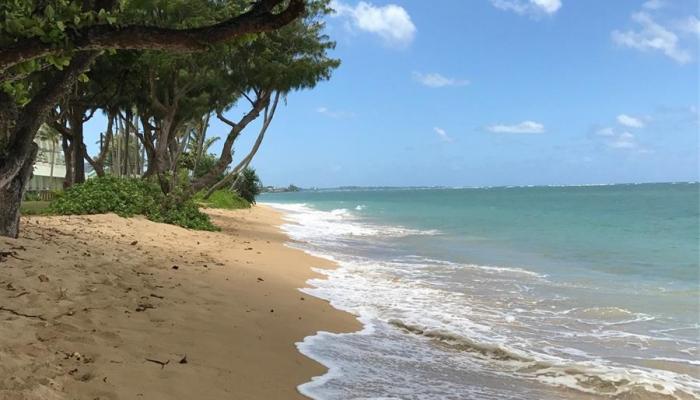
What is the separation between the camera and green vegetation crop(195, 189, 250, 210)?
30.2 meters

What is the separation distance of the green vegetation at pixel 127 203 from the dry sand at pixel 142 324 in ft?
15.9

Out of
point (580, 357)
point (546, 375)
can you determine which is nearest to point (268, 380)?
point (546, 375)

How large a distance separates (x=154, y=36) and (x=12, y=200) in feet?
16.9

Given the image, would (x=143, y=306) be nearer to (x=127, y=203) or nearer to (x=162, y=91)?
(x=127, y=203)

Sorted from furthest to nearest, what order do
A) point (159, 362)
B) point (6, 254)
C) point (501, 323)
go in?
1. point (501, 323)
2. point (6, 254)
3. point (159, 362)

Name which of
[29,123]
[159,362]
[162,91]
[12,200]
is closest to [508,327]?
[159,362]

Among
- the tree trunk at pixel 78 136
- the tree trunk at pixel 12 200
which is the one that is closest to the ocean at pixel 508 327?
the tree trunk at pixel 12 200

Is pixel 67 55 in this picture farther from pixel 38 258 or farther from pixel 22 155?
pixel 38 258

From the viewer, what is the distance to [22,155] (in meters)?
5.47

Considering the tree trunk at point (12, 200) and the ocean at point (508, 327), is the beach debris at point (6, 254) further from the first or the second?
the ocean at point (508, 327)

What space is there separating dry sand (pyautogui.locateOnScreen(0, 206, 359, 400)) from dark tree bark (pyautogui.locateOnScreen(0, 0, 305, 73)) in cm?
182

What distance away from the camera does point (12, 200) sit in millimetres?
6836

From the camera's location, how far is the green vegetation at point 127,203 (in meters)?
13.8

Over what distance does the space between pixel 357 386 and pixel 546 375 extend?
6.14ft
